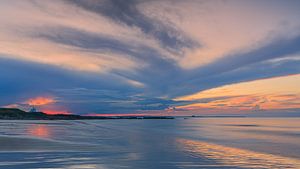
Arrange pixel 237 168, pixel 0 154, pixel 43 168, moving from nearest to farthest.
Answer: pixel 43 168
pixel 237 168
pixel 0 154

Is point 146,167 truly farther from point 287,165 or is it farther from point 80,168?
point 287,165

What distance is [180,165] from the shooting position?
58.4 ft

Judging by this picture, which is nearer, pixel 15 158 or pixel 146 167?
pixel 146 167

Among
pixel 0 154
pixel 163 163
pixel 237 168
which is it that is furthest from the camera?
pixel 0 154

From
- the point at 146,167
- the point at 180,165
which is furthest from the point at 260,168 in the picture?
the point at 146,167

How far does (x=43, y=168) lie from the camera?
51.2ft

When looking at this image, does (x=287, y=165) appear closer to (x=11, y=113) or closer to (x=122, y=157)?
(x=122, y=157)

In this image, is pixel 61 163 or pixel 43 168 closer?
pixel 43 168

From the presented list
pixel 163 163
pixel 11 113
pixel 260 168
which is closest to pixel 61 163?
pixel 163 163

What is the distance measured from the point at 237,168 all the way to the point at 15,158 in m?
13.7

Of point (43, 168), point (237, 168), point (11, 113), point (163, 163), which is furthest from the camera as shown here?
point (11, 113)

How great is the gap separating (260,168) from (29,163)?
1342 cm

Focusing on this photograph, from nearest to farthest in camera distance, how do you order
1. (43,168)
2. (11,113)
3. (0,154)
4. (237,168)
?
(43,168) < (237,168) < (0,154) < (11,113)

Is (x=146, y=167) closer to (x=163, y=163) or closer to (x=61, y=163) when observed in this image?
(x=163, y=163)
